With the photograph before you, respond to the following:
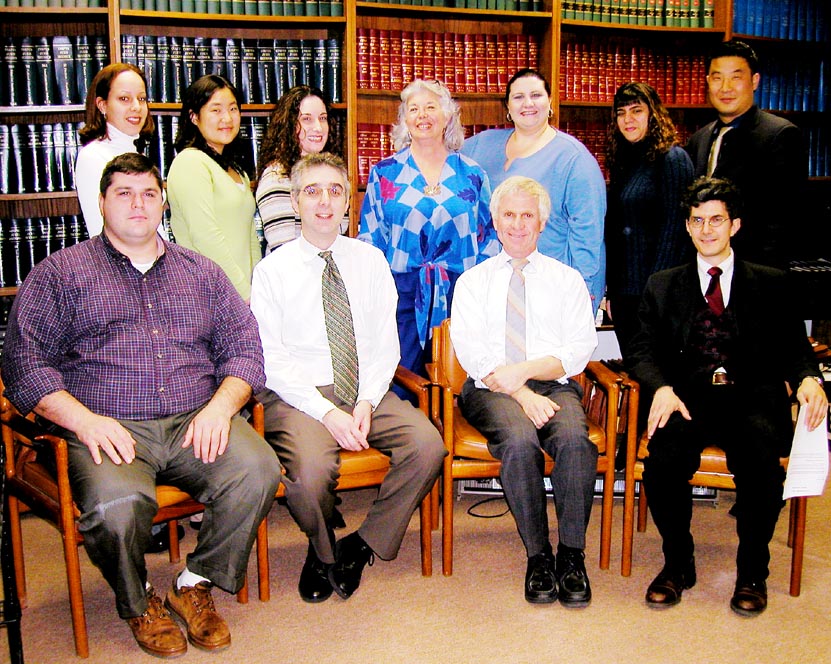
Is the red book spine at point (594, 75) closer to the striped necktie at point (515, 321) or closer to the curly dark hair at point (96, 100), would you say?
the striped necktie at point (515, 321)

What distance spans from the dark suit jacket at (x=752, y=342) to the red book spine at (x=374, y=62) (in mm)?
1909

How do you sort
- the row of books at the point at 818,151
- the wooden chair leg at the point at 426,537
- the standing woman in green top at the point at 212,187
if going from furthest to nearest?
1. the row of books at the point at 818,151
2. the standing woman in green top at the point at 212,187
3. the wooden chair leg at the point at 426,537

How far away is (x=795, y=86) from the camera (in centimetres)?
471

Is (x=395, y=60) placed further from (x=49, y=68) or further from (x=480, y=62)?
(x=49, y=68)

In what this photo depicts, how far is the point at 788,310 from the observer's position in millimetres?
2713

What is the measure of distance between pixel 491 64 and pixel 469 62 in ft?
0.38

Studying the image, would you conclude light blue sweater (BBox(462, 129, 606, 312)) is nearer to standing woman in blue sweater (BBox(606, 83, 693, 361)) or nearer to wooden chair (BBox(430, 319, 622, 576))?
standing woman in blue sweater (BBox(606, 83, 693, 361))

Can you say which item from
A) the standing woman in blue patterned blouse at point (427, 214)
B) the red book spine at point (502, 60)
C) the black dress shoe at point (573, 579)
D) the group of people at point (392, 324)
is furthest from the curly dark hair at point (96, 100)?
the black dress shoe at point (573, 579)

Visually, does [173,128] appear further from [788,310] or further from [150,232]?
[788,310]

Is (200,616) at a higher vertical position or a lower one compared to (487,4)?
lower

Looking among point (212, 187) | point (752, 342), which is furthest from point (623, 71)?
point (212, 187)

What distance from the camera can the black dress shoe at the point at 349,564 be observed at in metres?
2.64

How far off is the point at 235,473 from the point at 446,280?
1.22 metres

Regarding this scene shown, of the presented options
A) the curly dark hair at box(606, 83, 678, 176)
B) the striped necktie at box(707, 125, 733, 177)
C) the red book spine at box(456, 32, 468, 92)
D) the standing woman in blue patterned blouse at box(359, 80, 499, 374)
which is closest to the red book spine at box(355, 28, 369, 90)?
the red book spine at box(456, 32, 468, 92)
